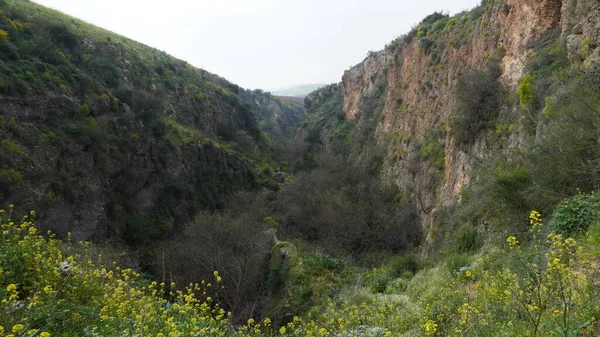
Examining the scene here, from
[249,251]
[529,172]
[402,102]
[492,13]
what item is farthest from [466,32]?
[249,251]

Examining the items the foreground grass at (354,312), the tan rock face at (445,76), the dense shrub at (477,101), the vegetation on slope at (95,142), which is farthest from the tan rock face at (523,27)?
the vegetation on slope at (95,142)

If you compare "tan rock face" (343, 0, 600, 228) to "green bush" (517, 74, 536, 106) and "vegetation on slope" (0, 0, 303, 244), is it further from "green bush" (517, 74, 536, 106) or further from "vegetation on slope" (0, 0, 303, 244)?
"vegetation on slope" (0, 0, 303, 244)

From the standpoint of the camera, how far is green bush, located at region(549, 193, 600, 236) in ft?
15.3

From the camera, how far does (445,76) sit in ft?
70.3

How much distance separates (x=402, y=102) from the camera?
95.7ft

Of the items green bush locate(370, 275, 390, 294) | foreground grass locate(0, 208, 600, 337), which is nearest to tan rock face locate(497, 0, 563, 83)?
green bush locate(370, 275, 390, 294)

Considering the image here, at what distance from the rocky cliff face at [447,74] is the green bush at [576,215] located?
5.27 meters

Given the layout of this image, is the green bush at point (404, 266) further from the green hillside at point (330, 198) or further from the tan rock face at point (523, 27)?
the tan rock face at point (523, 27)

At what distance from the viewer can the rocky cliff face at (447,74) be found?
11.0 metres

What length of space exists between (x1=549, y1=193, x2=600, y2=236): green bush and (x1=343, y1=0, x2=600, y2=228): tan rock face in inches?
232

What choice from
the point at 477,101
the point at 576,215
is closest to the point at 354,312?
the point at 576,215

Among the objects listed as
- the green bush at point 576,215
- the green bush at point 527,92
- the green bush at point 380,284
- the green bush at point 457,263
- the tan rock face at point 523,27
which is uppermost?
the tan rock face at point 523,27

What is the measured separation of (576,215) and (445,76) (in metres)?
18.6

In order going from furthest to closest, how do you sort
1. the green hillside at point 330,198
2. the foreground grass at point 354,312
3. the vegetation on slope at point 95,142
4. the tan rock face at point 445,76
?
the vegetation on slope at point 95,142, the tan rock face at point 445,76, the green hillside at point 330,198, the foreground grass at point 354,312
